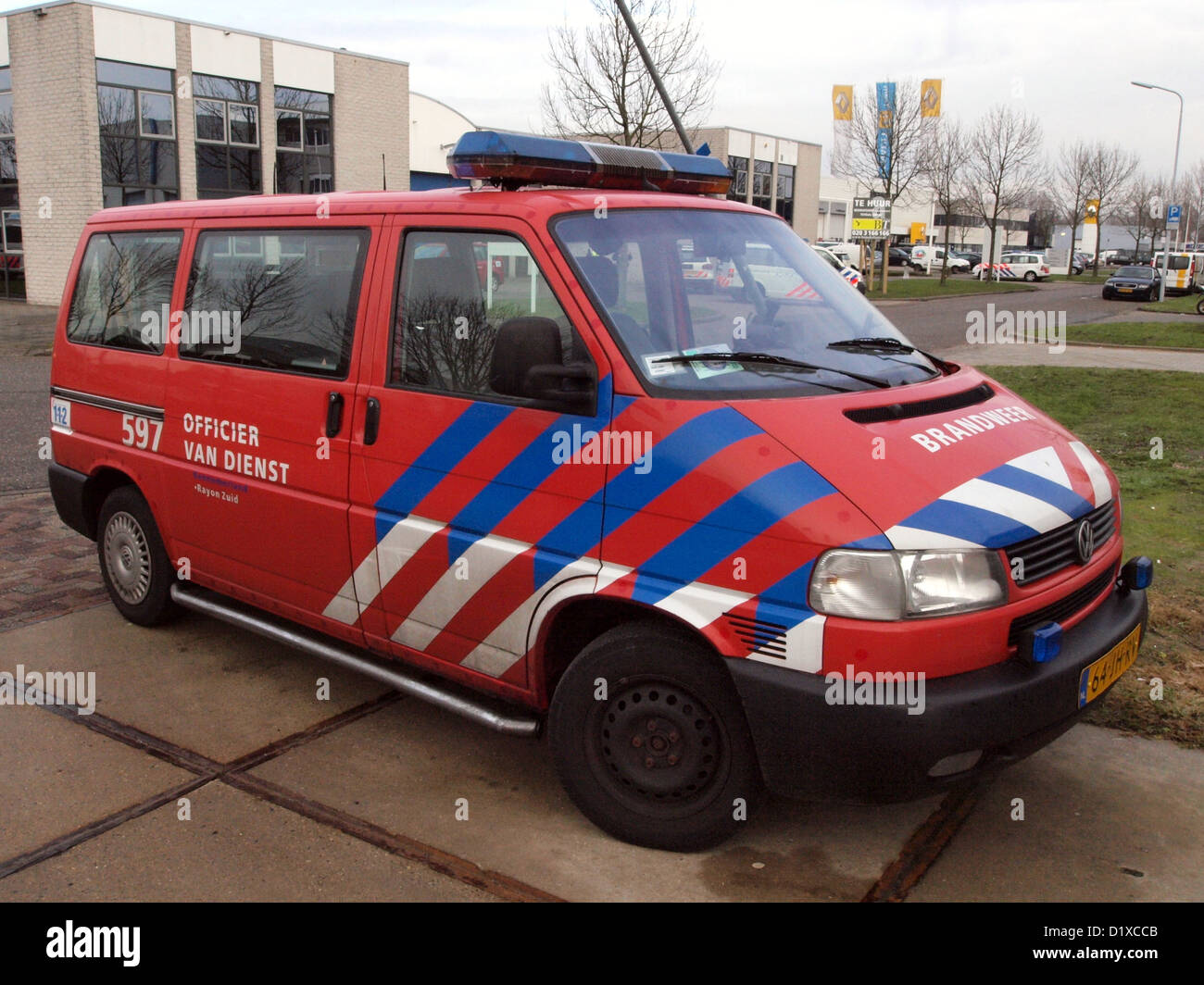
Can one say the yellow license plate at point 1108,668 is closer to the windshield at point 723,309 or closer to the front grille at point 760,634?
the front grille at point 760,634

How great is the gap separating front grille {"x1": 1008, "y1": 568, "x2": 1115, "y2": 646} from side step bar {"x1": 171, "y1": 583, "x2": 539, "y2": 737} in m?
1.61

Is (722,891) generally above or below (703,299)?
below

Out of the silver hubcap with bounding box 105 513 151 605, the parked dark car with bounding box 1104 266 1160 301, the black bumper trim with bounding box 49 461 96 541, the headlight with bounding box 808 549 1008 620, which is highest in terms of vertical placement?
the parked dark car with bounding box 1104 266 1160 301

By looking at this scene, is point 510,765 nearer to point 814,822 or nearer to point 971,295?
point 814,822

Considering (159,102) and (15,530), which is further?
(159,102)

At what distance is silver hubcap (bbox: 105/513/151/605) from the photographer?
5410mm

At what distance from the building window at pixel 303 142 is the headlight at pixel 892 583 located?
2902 centimetres

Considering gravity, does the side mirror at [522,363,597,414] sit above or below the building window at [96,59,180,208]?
below

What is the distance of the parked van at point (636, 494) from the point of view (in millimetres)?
3006

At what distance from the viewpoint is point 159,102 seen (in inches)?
1071

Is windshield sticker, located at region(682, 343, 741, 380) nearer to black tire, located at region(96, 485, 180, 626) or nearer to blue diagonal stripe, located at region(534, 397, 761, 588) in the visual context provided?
blue diagonal stripe, located at region(534, 397, 761, 588)

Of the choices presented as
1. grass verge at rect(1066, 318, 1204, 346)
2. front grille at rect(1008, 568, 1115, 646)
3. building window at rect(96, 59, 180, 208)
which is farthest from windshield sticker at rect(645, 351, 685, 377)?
building window at rect(96, 59, 180, 208)

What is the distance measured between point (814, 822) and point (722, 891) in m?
0.56
